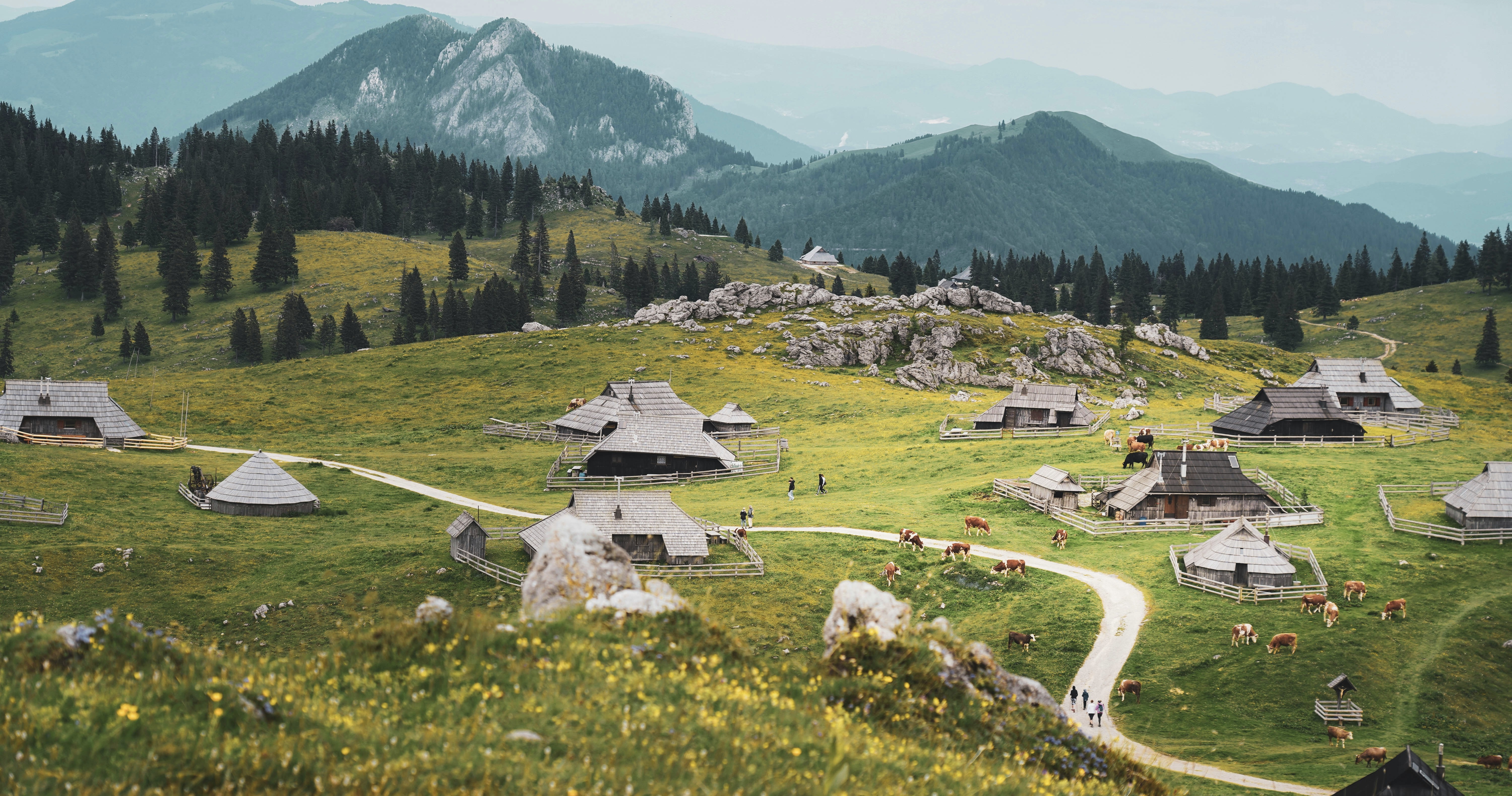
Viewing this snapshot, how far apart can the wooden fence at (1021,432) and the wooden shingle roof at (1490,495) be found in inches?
1124

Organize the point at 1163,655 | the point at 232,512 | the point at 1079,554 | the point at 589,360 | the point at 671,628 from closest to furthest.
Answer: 1. the point at 671,628
2. the point at 1163,655
3. the point at 1079,554
4. the point at 232,512
5. the point at 589,360

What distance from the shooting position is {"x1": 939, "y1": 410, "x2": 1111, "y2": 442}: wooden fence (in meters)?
77.3

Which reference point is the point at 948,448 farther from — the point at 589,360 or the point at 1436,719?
the point at 589,360

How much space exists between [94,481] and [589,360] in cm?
5718

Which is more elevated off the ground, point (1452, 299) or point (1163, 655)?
point (1452, 299)

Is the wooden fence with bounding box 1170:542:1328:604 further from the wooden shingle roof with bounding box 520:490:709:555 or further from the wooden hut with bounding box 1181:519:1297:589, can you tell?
the wooden shingle roof with bounding box 520:490:709:555

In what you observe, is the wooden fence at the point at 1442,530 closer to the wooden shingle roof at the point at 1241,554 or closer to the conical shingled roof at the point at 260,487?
the wooden shingle roof at the point at 1241,554

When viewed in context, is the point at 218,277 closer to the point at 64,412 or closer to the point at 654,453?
the point at 64,412

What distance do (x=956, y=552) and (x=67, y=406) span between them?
63945mm

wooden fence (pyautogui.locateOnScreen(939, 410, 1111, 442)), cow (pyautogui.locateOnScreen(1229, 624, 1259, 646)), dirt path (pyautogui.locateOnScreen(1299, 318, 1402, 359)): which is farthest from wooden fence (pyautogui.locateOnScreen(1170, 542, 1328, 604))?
dirt path (pyautogui.locateOnScreen(1299, 318, 1402, 359))

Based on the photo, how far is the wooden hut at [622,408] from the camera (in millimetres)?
81188

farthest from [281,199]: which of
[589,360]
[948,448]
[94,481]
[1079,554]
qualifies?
[1079,554]

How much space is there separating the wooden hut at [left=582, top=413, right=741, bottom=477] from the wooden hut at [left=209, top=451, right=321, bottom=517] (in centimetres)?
2015

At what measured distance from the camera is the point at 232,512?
54.5 meters
